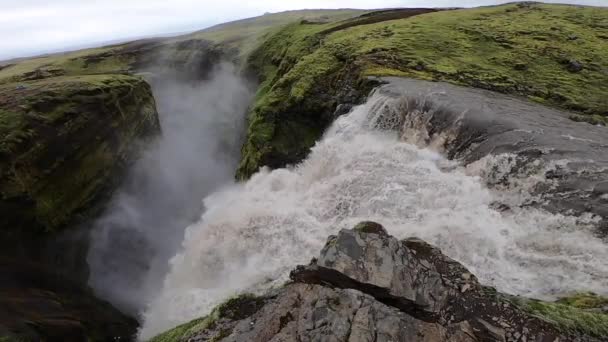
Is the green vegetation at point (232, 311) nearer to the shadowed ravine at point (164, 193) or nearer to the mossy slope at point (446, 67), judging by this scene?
the shadowed ravine at point (164, 193)

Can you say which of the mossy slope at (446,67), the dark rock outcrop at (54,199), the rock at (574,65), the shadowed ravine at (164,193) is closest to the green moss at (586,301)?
the mossy slope at (446,67)

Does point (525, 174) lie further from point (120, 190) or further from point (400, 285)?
point (120, 190)

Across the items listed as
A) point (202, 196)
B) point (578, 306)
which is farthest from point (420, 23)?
point (578, 306)

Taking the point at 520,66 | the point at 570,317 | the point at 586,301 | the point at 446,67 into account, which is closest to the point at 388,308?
the point at 570,317

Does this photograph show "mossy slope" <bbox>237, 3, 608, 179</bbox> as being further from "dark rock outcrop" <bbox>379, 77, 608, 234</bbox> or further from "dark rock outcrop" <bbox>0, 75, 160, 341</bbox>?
"dark rock outcrop" <bbox>0, 75, 160, 341</bbox>

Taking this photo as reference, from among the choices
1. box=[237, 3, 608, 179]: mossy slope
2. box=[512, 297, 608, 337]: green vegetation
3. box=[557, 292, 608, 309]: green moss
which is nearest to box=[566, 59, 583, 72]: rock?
box=[237, 3, 608, 179]: mossy slope

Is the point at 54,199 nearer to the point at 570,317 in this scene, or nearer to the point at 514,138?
the point at 514,138
